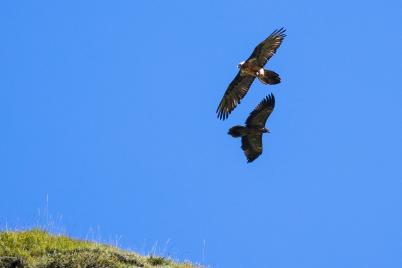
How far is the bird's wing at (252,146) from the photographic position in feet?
54.6

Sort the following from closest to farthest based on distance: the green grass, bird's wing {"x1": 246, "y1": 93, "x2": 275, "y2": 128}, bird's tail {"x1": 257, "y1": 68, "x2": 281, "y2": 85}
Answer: the green grass
bird's tail {"x1": 257, "y1": 68, "x2": 281, "y2": 85}
bird's wing {"x1": 246, "y1": 93, "x2": 275, "y2": 128}

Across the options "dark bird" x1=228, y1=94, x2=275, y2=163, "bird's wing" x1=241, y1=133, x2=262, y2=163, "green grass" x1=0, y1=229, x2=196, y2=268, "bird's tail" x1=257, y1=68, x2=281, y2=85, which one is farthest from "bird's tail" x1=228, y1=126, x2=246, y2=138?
"green grass" x1=0, y1=229, x2=196, y2=268

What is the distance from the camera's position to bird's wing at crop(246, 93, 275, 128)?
1590 cm

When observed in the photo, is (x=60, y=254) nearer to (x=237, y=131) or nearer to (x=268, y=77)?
(x=237, y=131)

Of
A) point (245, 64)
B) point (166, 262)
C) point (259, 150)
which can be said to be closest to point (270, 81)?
point (245, 64)

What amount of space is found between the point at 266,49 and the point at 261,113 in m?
1.36

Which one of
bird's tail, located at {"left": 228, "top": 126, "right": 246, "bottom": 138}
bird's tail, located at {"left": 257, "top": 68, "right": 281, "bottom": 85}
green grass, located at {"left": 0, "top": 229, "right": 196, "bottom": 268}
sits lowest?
green grass, located at {"left": 0, "top": 229, "right": 196, "bottom": 268}

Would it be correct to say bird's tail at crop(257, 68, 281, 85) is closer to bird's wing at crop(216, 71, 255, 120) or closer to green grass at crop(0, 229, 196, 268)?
bird's wing at crop(216, 71, 255, 120)

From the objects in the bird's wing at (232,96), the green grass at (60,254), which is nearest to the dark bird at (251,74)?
the bird's wing at (232,96)

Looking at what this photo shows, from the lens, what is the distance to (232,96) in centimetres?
1678

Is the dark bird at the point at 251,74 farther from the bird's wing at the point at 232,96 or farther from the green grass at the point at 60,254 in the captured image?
the green grass at the point at 60,254

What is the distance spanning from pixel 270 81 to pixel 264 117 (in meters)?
1.22

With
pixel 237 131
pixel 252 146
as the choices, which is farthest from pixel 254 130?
pixel 252 146

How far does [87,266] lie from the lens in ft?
40.0
